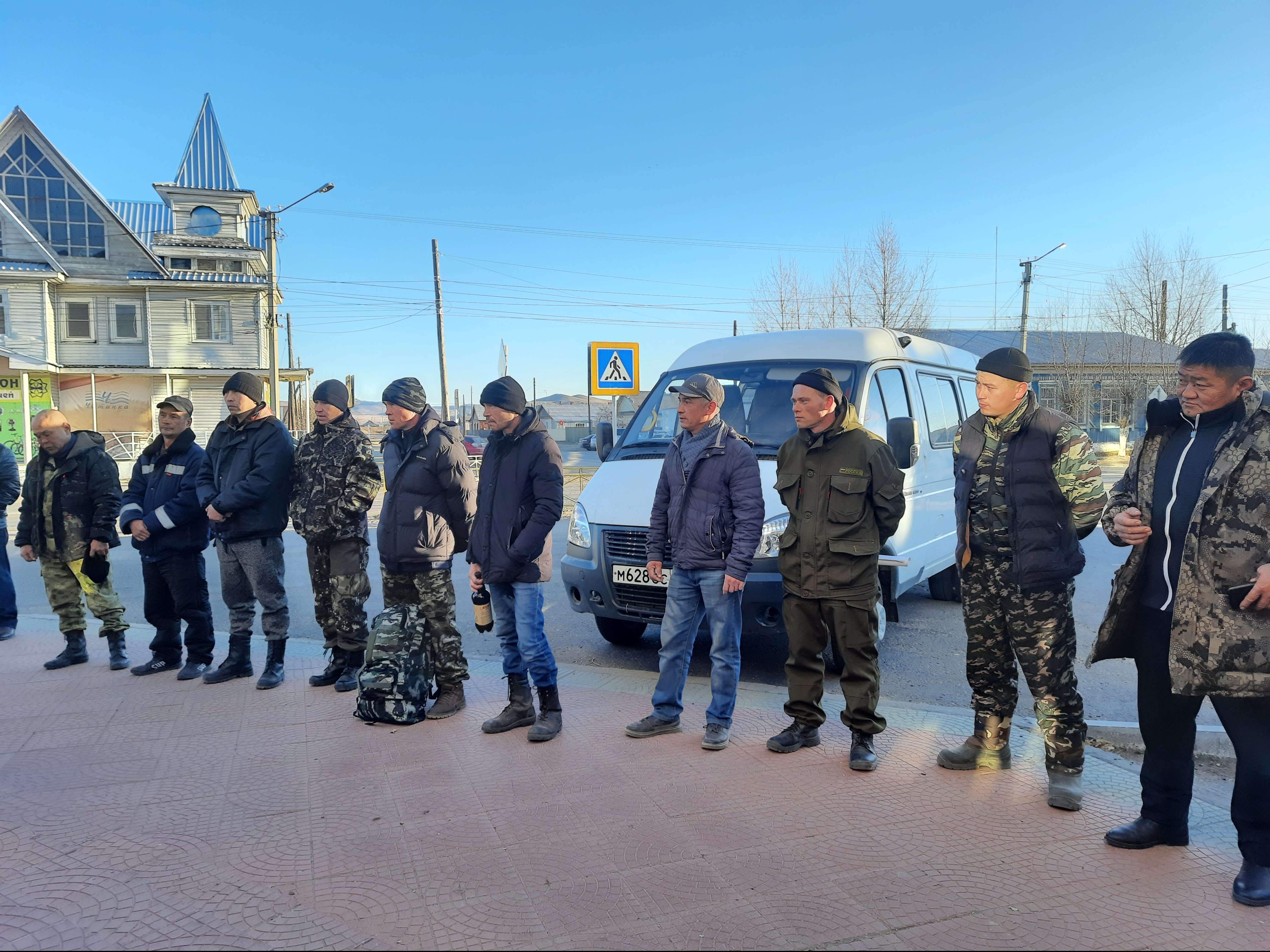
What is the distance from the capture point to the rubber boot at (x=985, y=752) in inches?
164

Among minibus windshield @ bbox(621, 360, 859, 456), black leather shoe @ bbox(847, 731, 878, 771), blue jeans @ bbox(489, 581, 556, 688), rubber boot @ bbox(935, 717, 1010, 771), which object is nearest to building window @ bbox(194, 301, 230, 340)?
minibus windshield @ bbox(621, 360, 859, 456)

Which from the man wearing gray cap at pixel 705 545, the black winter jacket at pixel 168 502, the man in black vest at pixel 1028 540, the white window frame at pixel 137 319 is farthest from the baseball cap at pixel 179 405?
the white window frame at pixel 137 319

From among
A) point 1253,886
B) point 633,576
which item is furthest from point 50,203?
point 1253,886

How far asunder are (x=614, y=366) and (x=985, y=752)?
9.14 m

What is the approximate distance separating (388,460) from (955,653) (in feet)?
15.1

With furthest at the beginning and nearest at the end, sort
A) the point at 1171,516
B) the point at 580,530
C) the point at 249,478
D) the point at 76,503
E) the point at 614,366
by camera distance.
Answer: the point at 614,366 < the point at 76,503 < the point at 580,530 < the point at 249,478 < the point at 1171,516

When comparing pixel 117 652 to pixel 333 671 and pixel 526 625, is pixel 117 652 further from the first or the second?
pixel 526 625

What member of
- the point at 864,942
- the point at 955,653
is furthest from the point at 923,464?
the point at 864,942

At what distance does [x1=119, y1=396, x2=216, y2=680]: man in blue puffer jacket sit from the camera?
5.95 meters

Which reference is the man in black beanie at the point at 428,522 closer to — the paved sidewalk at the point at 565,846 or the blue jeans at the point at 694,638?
the paved sidewalk at the point at 565,846

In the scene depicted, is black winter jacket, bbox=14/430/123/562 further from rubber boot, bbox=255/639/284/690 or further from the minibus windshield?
the minibus windshield

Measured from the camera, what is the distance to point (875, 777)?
13.4 feet

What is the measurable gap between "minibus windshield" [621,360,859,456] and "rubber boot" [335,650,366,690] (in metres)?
2.48

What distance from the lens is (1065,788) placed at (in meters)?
3.72
